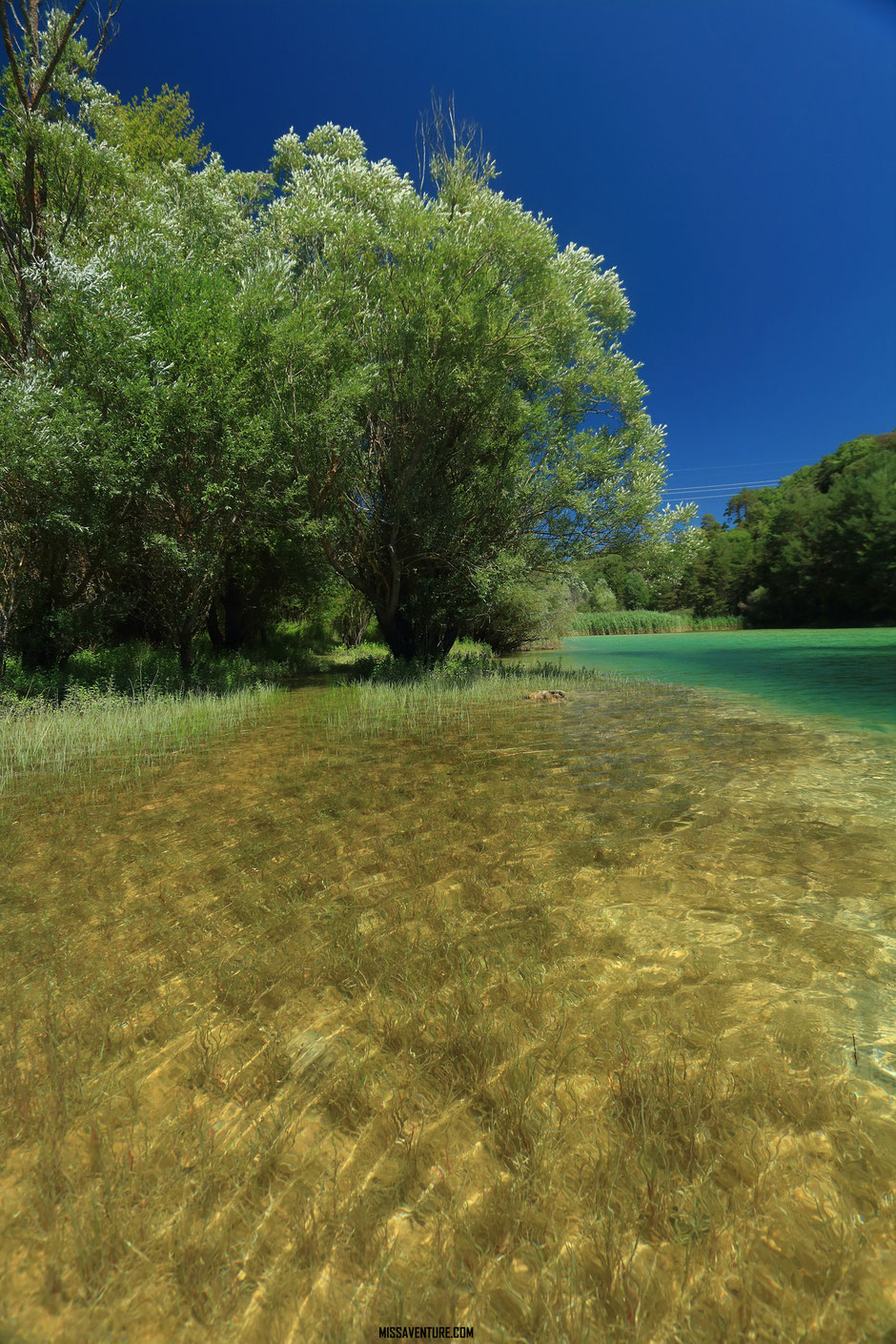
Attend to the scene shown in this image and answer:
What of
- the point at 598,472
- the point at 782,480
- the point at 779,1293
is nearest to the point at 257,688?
the point at 598,472

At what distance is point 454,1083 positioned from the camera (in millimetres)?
2373

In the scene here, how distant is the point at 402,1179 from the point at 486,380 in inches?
709

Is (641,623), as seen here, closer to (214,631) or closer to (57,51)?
(214,631)

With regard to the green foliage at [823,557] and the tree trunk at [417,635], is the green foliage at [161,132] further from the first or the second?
the green foliage at [823,557]

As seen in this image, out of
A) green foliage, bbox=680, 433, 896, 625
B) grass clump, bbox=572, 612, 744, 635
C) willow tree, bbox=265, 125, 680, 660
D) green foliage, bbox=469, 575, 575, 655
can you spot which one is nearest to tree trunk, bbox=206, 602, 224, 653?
willow tree, bbox=265, 125, 680, 660

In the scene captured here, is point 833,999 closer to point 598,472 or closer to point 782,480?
point 598,472

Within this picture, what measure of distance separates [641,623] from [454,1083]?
81.3 m

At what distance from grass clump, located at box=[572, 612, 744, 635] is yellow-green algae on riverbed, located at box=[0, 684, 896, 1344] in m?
72.1

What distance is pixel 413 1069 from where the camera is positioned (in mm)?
2455

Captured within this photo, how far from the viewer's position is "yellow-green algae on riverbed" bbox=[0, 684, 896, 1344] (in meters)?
1.62

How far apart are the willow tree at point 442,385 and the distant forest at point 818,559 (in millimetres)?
29595

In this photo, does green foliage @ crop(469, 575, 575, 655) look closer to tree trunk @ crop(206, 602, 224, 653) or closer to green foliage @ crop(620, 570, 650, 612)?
tree trunk @ crop(206, 602, 224, 653)

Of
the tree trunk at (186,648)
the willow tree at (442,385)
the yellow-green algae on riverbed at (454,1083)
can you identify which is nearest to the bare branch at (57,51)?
the willow tree at (442,385)

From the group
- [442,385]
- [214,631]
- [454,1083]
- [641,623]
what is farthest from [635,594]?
[454,1083]
